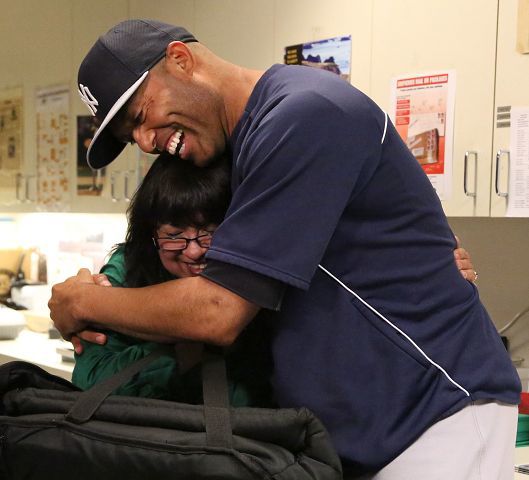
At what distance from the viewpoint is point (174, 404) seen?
1.12m

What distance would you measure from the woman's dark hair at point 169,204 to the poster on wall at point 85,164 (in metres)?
2.08

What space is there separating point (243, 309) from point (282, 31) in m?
1.87

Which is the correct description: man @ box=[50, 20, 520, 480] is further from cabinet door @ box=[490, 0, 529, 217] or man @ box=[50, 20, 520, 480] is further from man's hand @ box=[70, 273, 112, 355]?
cabinet door @ box=[490, 0, 529, 217]

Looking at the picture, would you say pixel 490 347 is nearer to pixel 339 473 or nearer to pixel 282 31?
pixel 339 473

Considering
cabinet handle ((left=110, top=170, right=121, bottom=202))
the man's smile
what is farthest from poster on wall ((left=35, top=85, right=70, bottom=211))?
the man's smile

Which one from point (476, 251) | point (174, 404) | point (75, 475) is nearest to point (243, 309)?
point (174, 404)

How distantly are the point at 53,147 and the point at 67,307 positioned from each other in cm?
266

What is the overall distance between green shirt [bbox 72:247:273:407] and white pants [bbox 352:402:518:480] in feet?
0.77

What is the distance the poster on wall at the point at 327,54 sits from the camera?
102 inches

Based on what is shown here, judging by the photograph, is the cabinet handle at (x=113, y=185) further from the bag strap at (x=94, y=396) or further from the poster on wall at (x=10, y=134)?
the bag strap at (x=94, y=396)

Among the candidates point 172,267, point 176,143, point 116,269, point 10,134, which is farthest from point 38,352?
point 176,143

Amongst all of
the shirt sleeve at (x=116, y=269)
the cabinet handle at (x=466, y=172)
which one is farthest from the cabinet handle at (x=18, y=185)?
the shirt sleeve at (x=116, y=269)

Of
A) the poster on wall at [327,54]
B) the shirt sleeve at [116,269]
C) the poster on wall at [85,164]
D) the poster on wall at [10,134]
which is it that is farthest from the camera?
the poster on wall at [10,134]

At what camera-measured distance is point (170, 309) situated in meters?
1.16
